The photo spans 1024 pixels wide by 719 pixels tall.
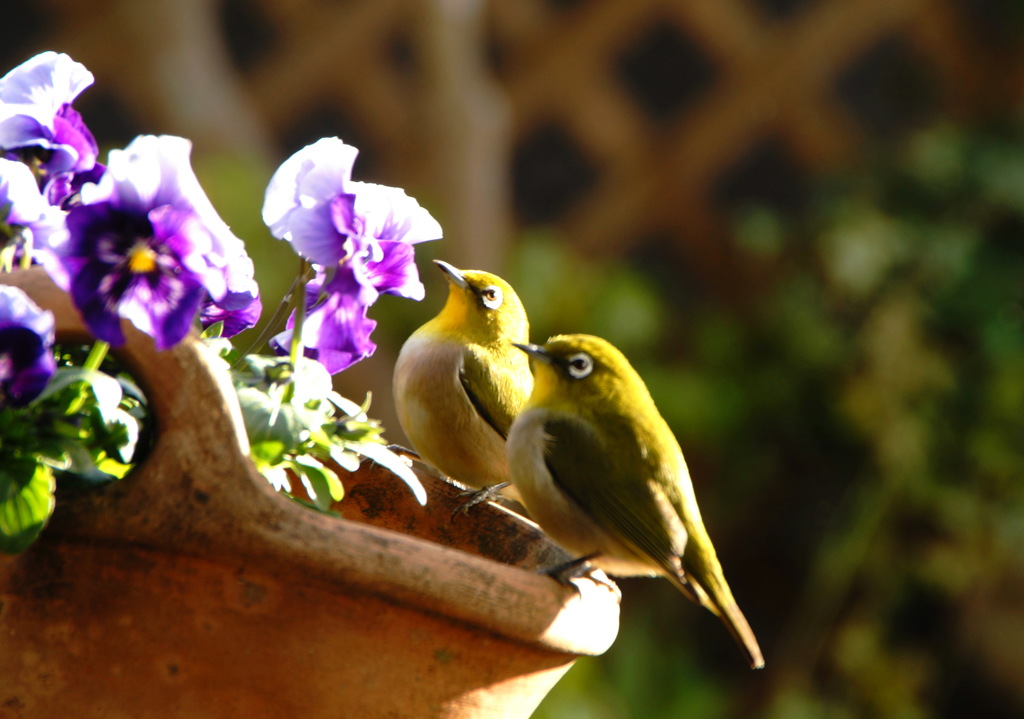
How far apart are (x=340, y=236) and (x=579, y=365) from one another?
0.30m

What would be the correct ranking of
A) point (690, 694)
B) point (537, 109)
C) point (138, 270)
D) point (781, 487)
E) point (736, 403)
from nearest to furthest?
point (138, 270)
point (690, 694)
point (736, 403)
point (781, 487)
point (537, 109)

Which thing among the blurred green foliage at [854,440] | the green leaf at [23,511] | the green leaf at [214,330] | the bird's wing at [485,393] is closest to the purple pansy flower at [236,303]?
the green leaf at [214,330]

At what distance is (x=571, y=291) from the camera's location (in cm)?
296

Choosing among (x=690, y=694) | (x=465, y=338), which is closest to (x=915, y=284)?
(x=690, y=694)

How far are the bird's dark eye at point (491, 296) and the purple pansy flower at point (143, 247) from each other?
1.65 ft

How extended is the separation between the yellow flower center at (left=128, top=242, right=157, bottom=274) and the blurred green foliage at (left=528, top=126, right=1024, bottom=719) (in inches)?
79.1

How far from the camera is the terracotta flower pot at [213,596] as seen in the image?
64 cm

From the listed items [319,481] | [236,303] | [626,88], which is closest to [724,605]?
[319,481]

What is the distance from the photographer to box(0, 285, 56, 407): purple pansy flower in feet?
2.07

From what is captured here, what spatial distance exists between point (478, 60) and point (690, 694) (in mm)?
1676

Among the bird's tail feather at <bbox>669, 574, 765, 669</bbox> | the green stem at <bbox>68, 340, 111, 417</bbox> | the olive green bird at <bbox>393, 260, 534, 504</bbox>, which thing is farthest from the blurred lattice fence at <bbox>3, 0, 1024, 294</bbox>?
the green stem at <bbox>68, 340, 111, 417</bbox>

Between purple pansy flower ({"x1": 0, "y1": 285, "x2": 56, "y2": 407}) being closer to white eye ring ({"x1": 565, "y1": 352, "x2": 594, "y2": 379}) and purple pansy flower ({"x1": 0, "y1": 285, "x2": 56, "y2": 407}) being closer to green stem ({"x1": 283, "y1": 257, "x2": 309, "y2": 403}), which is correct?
green stem ({"x1": 283, "y1": 257, "x2": 309, "y2": 403})

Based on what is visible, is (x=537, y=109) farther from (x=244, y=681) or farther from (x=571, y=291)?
(x=244, y=681)

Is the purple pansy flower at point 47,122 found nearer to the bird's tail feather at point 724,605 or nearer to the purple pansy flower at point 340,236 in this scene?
the purple pansy flower at point 340,236
